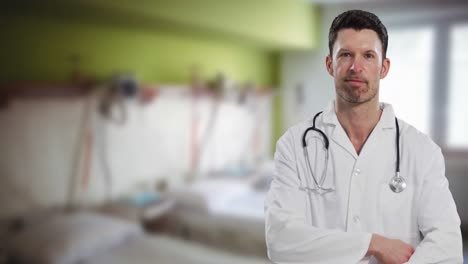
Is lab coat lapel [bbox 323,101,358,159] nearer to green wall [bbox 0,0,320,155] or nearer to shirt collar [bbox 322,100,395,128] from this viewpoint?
shirt collar [bbox 322,100,395,128]

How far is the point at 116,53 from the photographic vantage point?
8.49ft

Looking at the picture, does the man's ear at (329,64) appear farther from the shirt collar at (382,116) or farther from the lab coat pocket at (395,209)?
the lab coat pocket at (395,209)

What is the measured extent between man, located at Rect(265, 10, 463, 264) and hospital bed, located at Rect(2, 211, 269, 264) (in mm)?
1577

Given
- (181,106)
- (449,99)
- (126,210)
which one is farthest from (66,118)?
(449,99)

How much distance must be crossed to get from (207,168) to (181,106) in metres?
0.56

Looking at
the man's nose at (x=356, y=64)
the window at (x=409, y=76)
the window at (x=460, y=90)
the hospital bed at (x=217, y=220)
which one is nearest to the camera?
the man's nose at (x=356, y=64)

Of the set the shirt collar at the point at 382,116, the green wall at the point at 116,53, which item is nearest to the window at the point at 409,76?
the shirt collar at the point at 382,116

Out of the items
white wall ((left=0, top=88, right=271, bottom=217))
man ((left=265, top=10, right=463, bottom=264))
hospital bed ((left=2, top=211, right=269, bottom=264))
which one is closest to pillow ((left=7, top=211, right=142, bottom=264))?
hospital bed ((left=2, top=211, right=269, bottom=264))

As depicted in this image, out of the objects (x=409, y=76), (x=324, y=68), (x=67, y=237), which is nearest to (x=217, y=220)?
(x=67, y=237)

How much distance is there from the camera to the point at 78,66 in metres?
2.40

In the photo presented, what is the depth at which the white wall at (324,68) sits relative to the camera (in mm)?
667

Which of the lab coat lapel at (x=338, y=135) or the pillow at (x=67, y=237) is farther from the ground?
the lab coat lapel at (x=338, y=135)

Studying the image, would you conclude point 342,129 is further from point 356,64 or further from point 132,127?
point 132,127

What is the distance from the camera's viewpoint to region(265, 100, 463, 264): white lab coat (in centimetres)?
55
